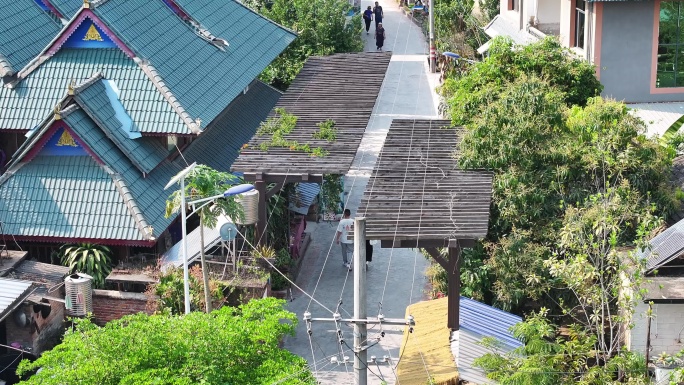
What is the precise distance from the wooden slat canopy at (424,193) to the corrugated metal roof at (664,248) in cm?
313

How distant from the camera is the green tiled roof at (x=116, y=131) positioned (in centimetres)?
2623

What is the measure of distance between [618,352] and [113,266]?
1125 cm

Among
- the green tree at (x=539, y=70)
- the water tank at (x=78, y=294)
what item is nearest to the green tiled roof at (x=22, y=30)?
the water tank at (x=78, y=294)

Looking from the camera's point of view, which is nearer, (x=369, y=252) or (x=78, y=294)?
(x=78, y=294)

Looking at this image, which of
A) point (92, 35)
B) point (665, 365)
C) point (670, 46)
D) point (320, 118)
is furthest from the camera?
point (670, 46)

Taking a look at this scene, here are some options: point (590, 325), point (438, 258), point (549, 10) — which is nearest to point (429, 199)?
point (438, 258)

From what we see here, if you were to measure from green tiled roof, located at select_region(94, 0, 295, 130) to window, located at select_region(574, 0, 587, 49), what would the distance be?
8893 mm

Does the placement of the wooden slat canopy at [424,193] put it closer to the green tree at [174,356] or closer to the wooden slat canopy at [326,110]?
the wooden slat canopy at [326,110]

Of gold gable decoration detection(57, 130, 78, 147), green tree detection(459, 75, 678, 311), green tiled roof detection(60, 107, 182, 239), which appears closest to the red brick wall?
green tiled roof detection(60, 107, 182, 239)

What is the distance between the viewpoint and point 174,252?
2552 cm

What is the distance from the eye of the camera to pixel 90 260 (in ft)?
83.1

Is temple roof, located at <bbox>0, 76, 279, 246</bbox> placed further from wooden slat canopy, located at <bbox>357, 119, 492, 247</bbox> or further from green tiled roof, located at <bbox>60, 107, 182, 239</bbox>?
wooden slat canopy, located at <bbox>357, 119, 492, 247</bbox>

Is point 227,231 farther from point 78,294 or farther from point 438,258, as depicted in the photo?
point 438,258

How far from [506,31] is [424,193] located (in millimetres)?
18360
